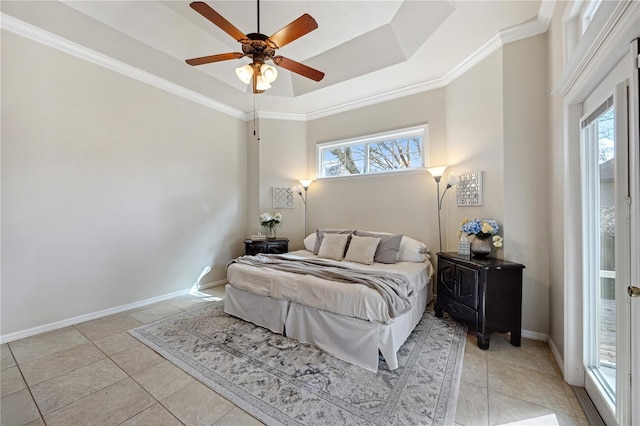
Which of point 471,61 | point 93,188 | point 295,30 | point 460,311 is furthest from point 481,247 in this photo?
point 93,188

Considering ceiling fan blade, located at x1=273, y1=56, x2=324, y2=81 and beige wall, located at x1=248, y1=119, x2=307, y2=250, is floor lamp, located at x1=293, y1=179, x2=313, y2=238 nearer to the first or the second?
beige wall, located at x1=248, y1=119, x2=307, y2=250

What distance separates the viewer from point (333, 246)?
142 inches

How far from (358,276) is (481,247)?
1446 mm

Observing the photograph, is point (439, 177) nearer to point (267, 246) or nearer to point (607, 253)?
point (607, 253)

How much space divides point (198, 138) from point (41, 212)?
220 cm

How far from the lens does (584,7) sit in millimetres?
1805

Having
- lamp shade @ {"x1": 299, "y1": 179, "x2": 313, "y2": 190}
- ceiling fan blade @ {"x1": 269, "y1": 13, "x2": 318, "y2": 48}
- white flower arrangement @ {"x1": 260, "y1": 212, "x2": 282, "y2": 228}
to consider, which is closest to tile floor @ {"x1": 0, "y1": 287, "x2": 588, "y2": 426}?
white flower arrangement @ {"x1": 260, "y1": 212, "x2": 282, "y2": 228}

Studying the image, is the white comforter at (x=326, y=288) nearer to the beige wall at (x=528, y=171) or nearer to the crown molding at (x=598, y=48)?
the beige wall at (x=528, y=171)

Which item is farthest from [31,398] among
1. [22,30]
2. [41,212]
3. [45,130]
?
[22,30]

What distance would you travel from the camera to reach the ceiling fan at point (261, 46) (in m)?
1.81

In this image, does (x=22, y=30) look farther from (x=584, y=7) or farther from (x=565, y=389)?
(x=565, y=389)

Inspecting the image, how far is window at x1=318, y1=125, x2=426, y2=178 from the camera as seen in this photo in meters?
3.84

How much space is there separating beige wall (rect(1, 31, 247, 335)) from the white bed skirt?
159 cm

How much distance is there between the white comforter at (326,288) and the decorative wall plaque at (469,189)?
3.13ft
